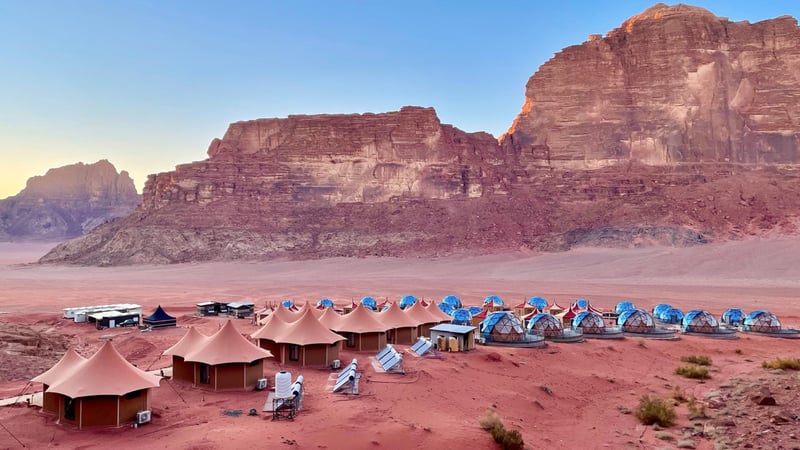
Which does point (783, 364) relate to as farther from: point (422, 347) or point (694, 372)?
point (422, 347)

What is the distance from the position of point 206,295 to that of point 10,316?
1835 cm

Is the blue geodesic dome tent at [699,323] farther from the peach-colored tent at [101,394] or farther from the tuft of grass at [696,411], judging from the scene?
the peach-colored tent at [101,394]

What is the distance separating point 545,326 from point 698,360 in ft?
24.5

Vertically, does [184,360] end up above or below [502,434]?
above

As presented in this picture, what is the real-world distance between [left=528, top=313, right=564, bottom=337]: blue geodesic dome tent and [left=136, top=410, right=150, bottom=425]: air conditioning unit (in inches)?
819

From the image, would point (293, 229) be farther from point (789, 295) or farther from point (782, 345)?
point (782, 345)

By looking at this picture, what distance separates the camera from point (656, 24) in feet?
334

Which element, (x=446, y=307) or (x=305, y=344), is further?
(x=446, y=307)

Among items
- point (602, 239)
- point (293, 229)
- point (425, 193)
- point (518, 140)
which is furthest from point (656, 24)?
point (293, 229)

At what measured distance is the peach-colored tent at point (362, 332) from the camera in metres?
28.1

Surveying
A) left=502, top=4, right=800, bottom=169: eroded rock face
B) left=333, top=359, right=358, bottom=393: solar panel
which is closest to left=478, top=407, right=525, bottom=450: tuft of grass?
left=333, top=359, right=358, bottom=393: solar panel

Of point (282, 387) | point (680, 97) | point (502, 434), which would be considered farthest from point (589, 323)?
point (680, 97)

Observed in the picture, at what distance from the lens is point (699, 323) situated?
3544cm

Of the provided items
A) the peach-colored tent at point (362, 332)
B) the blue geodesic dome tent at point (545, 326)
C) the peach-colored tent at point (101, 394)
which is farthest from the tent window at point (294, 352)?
the blue geodesic dome tent at point (545, 326)
